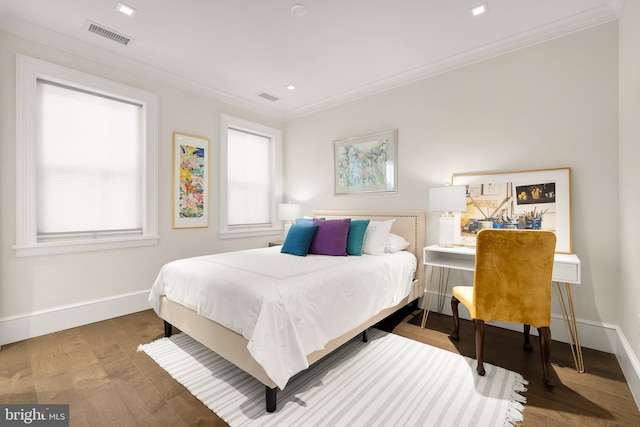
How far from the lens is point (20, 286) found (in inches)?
102

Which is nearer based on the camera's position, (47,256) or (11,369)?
(11,369)

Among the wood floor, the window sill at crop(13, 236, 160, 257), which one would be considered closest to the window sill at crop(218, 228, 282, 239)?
the window sill at crop(13, 236, 160, 257)

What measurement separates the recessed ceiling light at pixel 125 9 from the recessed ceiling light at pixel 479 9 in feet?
9.09

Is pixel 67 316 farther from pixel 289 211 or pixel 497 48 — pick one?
pixel 497 48

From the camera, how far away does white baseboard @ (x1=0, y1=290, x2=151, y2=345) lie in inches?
99.7

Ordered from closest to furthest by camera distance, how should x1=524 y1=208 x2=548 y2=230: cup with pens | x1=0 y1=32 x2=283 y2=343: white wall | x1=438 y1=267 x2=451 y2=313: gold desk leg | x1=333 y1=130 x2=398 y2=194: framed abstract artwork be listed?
x1=0 y1=32 x2=283 y2=343: white wall < x1=524 y1=208 x2=548 y2=230: cup with pens < x1=438 y1=267 x2=451 y2=313: gold desk leg < x1=333 y1=130 x2=398 y2=194: framed abstract artwork

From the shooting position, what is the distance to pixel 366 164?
3.94 metres

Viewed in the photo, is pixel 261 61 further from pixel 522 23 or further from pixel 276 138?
pixel 522 23

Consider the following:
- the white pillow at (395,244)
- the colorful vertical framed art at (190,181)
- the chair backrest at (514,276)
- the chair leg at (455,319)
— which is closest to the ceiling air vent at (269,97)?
the colorful vertical framed art at (190,181)

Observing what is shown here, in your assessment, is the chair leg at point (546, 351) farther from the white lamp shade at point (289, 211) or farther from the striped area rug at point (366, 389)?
the white lamp shade at point (289, 211)

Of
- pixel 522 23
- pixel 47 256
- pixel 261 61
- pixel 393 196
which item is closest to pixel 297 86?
pixel 261 61

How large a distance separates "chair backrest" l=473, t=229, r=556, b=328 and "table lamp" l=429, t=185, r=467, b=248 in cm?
83

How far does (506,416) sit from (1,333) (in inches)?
151

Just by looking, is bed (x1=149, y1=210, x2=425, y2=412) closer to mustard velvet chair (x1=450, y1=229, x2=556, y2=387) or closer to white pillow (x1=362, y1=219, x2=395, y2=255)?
white pillow (x1=362, y1=219, x2=395, y2=255)
